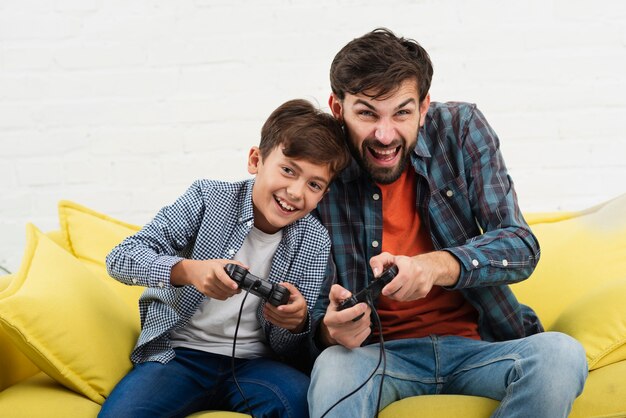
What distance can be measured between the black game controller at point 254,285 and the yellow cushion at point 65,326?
385 millimetres

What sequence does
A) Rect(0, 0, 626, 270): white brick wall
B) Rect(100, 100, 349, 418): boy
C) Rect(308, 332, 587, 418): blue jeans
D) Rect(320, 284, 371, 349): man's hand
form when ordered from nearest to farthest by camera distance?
Rect(308, 332, 587, 418): blue jeans < Rect(320, 284, 371, 349): man's hand < Rect(100, 100, 349, 418): boy < Rect(0, 0, 626, 270): white brick wall

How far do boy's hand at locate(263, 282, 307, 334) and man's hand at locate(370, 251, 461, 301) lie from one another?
0.72 ft

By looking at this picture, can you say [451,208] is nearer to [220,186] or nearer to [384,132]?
[384,132]

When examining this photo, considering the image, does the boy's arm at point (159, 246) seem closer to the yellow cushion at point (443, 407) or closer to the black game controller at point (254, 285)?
the black game controller at point (254, 285)

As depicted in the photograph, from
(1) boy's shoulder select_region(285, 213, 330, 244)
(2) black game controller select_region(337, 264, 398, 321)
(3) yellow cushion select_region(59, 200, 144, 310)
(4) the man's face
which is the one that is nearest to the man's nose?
(4) the man's face

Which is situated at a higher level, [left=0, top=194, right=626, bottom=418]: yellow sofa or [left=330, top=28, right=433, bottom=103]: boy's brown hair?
[left=330, top=28, right=433, bottom=103]: boy's brown hair

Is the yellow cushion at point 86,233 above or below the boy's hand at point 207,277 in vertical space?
below

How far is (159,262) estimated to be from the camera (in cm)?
172

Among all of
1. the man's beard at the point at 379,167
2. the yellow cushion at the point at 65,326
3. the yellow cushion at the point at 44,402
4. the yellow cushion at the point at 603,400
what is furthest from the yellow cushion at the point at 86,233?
the yellow cushion at the point at 603,400

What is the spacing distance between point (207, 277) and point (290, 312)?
216 mm

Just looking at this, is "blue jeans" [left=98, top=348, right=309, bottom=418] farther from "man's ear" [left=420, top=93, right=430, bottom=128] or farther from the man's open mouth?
"man's ear" [left=420, top=93, right=430, bottom=128]

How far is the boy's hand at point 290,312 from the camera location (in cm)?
174

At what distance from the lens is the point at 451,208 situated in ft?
6.46

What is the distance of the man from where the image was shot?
5.47 ft
